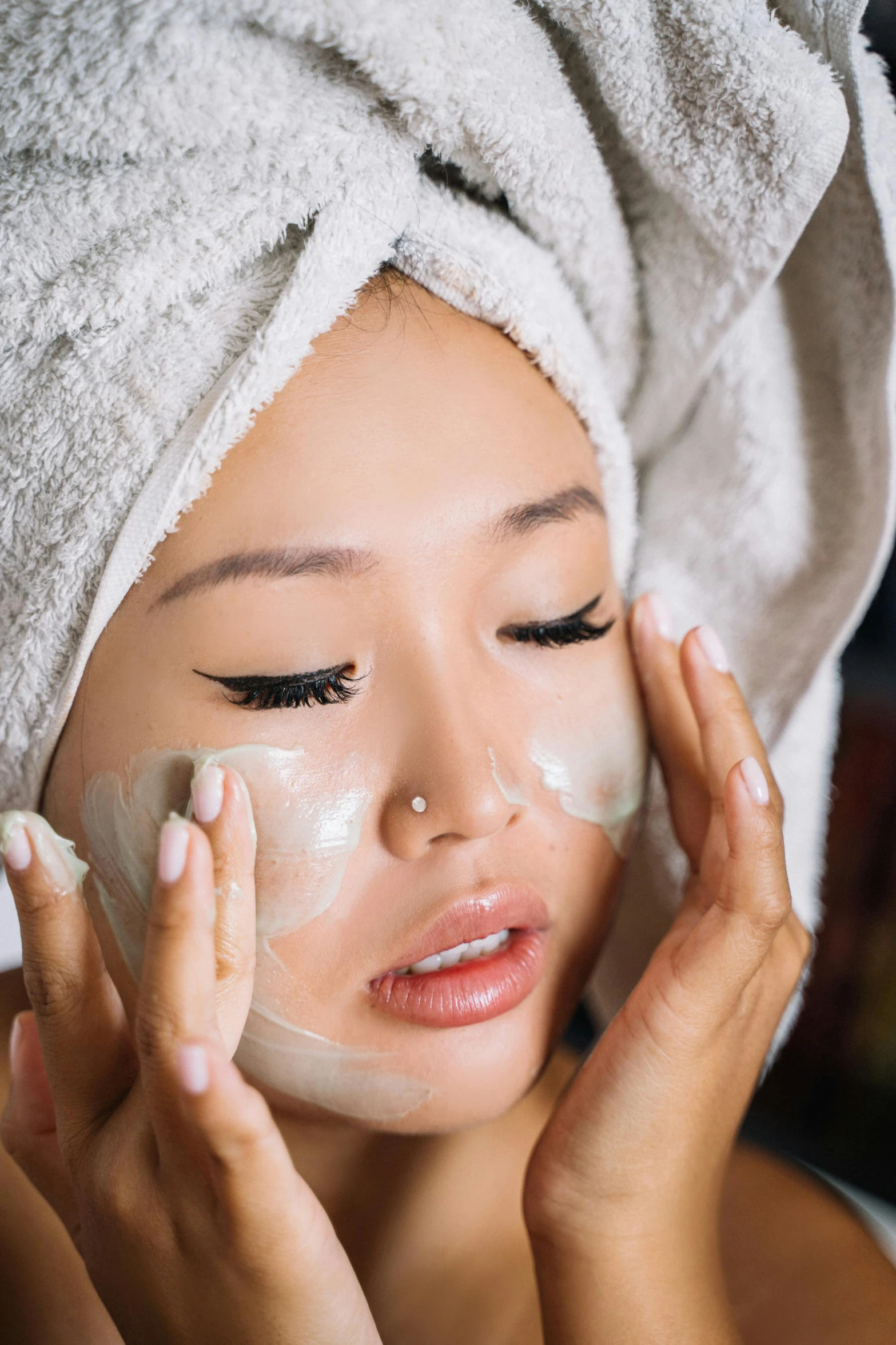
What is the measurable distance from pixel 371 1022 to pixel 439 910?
10 centimetres

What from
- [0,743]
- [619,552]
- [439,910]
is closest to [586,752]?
[439,910]

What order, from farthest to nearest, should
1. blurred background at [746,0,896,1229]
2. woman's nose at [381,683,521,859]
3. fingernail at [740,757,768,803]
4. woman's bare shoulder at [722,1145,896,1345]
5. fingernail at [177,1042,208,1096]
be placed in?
blurred background at [746,0,896,1229]
woman's bare shoulder at [722,1145,896,1345]
fingernail at [740,757,768,803]
woman's nose at [381,683,521,859]
fingernail at [177,1042,208,1096]

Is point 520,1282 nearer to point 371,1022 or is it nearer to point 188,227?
point 371,1022

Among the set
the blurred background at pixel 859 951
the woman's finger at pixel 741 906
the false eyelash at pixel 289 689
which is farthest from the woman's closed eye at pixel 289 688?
the blurred background at pixel 859 951

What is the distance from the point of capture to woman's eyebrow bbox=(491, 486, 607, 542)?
0.74m

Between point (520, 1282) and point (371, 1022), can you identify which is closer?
point (371, 1022)

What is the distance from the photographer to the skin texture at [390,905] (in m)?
0.63

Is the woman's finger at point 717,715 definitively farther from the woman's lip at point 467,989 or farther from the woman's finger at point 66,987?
the woman's finger at point 66,987

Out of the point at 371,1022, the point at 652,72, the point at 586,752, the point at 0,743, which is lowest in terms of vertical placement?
the point at 0,743

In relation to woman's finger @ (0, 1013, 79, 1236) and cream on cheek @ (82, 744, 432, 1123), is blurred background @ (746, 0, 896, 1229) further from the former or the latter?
woman's finger @ (0, 1013, 79, 1236)

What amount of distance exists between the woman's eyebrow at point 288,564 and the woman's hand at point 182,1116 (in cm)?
14

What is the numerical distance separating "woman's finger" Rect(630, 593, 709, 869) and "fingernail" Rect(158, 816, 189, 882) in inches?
18.0

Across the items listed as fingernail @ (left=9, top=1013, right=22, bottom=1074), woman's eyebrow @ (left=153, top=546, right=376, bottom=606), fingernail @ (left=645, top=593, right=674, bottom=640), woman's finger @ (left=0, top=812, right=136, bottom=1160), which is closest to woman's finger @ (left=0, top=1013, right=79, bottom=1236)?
fingernail @ (left=9, top=1013, right=22, bottom=1074)

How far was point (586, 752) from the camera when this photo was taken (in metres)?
0.80
